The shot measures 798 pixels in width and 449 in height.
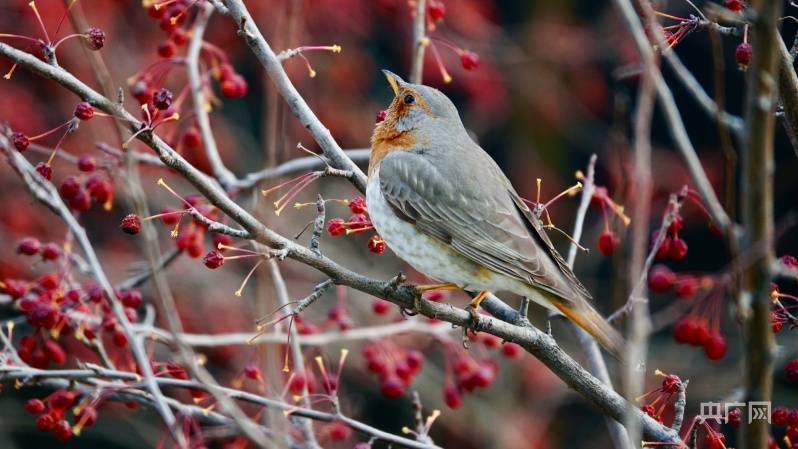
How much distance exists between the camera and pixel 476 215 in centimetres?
409

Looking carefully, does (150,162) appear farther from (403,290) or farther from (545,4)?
(545,4)

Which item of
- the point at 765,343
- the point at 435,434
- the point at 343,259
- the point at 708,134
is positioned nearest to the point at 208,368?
the point at 343,259

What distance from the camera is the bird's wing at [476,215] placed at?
381 cm

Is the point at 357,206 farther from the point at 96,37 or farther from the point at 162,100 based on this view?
the point at 96,37

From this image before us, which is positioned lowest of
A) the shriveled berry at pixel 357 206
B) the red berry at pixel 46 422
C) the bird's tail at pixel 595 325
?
the red berry at pixel 46 422

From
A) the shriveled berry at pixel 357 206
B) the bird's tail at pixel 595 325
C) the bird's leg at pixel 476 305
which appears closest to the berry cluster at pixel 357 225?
the shriveled berry at pixel 357 206

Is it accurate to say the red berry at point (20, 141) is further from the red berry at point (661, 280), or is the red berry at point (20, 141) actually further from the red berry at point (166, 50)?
the red berry at point (661, 280)

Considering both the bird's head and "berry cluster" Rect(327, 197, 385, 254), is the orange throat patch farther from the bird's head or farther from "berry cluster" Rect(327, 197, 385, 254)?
"berry cluster" Rect(327, 197, 385, 254)

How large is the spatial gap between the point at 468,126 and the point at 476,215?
13.8 feet

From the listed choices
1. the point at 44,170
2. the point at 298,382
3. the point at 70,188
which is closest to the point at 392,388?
the point at 298,382

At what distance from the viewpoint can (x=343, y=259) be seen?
6867mm

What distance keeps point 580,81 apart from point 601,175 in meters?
0.97

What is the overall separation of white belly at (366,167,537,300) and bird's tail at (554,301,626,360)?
25cm

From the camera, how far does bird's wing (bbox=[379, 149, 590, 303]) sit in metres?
3.81
